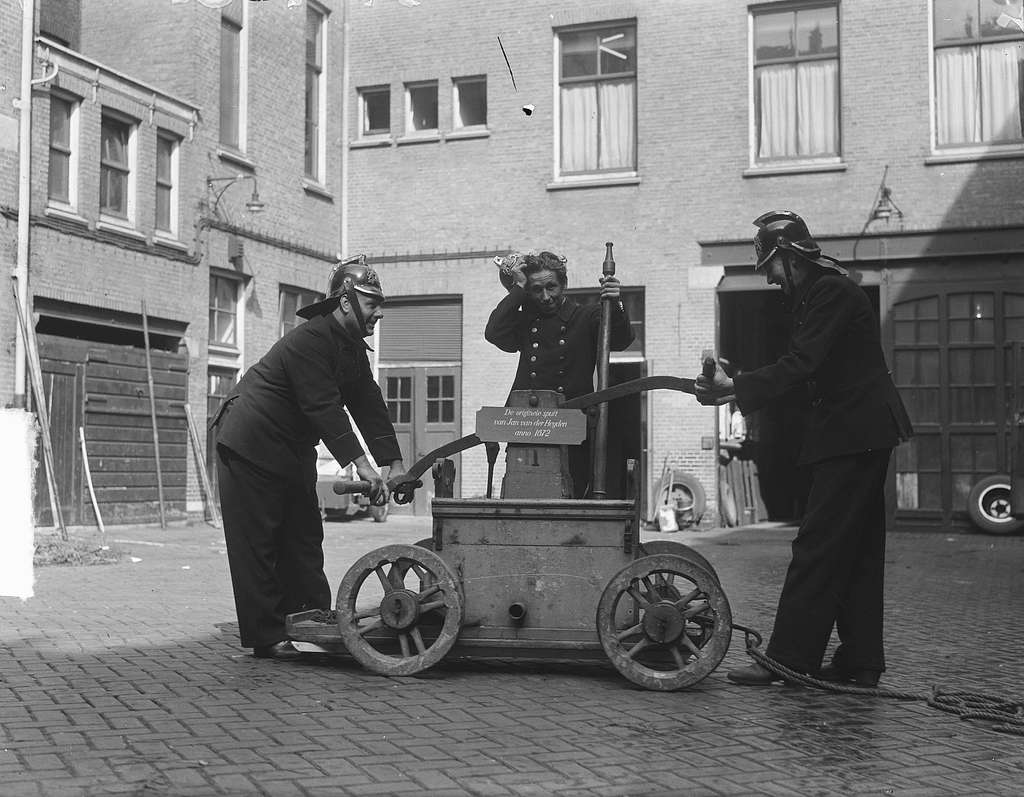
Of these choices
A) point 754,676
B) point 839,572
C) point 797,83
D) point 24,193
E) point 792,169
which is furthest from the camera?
point 797,83

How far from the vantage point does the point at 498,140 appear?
21.7 metres

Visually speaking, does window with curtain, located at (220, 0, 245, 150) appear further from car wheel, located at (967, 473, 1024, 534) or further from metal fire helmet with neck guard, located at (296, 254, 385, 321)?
metal fire helmet with neck guard, located at (296, 254, 385, 321)

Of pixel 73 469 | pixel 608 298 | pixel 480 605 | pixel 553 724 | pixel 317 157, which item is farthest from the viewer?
pixel 317 157

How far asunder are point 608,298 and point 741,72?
48.4 feet

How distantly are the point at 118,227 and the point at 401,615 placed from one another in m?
13.2

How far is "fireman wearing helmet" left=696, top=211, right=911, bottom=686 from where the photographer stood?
5621 millimetres

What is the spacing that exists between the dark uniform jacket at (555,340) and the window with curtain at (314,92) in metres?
16.1

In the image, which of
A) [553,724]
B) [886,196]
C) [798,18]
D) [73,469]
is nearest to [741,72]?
[798,18]

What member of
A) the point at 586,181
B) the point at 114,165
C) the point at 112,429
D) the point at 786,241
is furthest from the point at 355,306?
the point at 586,181

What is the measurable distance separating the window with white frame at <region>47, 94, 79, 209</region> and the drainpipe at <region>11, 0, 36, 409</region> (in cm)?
54

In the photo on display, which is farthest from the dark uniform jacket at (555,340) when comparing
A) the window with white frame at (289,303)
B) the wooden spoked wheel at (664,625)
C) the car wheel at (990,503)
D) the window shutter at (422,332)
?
the window shutter at (422,332)

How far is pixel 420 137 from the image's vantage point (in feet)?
73.4

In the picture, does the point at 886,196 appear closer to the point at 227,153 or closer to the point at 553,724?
the point at 227,153

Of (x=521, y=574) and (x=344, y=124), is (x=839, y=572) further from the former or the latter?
(x=344, y=124)
